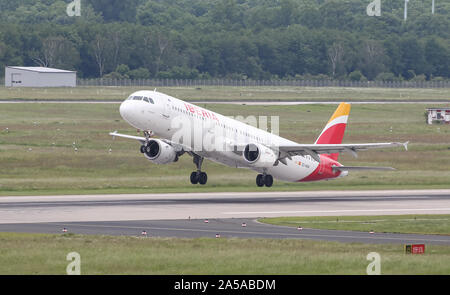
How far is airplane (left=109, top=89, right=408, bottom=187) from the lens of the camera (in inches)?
2212

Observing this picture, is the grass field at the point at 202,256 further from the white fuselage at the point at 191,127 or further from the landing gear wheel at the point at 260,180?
the landing gear wheel at the point at 260,180

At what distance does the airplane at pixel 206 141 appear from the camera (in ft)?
184

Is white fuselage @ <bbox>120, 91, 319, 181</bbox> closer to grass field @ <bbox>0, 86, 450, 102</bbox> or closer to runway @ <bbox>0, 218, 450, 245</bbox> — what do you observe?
runway @ <bbox>0, 218, 450, 245</bbox>

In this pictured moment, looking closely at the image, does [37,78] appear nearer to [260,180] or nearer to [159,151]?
[260,180]

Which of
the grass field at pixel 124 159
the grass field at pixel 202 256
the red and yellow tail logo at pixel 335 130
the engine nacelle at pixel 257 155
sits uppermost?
the red and yellow tail logo at pixel 335 130

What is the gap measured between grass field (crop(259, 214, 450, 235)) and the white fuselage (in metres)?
11.4

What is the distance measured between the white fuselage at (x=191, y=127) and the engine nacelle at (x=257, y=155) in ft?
1.73

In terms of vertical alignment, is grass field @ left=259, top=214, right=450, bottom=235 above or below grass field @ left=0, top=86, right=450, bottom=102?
below

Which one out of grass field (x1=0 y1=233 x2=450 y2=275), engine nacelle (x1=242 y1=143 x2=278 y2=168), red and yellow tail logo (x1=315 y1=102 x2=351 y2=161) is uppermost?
red and yellow tail logo (x1=315 y1=102 x2=351 y2=161)

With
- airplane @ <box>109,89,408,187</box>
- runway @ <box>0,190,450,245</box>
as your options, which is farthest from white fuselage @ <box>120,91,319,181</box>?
runway @ <box>0,190,450,245</box>

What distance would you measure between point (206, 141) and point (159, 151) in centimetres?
318

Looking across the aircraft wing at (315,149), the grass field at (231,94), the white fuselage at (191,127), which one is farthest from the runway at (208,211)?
the grass field at (231,94)
